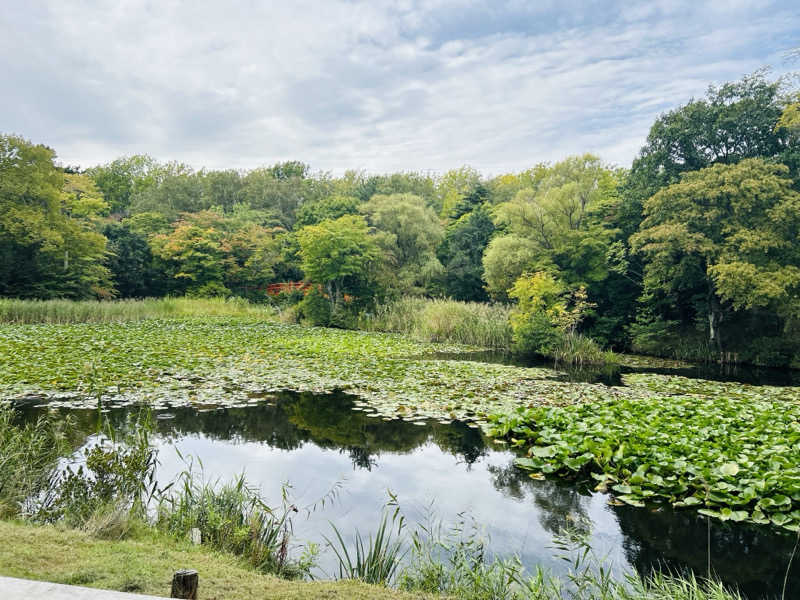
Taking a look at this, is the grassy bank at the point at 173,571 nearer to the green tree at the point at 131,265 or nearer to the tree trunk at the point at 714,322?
the tree trunk at the point at 714,322

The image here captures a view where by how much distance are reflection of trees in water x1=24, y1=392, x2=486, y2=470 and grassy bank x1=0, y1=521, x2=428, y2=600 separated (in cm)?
265

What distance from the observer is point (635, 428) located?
5363mm

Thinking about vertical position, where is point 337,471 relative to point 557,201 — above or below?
below

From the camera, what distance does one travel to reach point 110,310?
16.8 m

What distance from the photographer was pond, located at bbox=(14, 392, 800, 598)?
3.45 metres

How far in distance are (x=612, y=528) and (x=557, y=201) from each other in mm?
14923

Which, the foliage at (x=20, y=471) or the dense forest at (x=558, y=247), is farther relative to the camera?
Result: the dense forest at (x=558, y=247)

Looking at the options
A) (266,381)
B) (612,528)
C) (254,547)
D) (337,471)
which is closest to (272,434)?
(337,471)

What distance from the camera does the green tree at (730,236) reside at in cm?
→ 1238

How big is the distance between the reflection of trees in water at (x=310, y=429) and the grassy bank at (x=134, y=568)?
8.71ft

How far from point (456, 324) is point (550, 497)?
10878 mm

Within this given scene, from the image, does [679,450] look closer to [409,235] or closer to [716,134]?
[716,134]

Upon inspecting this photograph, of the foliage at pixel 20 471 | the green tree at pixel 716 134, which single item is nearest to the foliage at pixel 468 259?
the green tree at pixel 716 134

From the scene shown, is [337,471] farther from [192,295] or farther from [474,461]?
[192,295]
